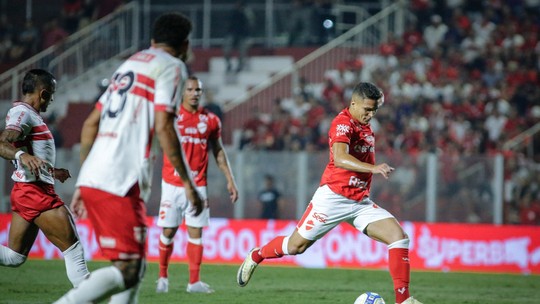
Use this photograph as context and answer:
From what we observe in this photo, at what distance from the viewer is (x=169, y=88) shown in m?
6.20

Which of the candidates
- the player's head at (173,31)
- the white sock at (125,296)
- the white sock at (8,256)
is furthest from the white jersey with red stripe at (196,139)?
the white sock at (125,296)

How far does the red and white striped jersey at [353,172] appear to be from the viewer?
30.1 feet

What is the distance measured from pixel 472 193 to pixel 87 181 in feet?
42.5

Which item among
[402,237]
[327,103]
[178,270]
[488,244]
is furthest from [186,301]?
[327,103]

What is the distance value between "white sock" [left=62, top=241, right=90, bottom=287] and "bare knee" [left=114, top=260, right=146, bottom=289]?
2.10 meters

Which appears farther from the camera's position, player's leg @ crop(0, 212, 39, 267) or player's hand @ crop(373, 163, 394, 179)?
player's leg @ crop(0, 212, 39, 267)

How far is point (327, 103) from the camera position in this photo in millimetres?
22562

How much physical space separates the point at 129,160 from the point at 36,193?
265 centimetres

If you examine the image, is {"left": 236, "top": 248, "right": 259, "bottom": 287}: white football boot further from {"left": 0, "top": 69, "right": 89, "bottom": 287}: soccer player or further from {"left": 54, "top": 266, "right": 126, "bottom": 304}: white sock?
{"left": 54, "top": 266, "right": 126, "bottom": 304}: white sock

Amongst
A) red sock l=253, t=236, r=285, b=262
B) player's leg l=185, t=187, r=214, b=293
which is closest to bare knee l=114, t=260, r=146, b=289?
red sock l=253, t=236, r=285, b=262

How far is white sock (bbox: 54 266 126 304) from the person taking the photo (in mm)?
6043

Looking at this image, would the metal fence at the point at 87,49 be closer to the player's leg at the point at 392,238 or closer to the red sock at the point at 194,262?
the red sock at the point at 194,262

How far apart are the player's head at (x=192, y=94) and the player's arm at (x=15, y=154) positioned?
135 inches

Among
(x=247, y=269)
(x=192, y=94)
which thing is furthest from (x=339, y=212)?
(x=192, y=94)
